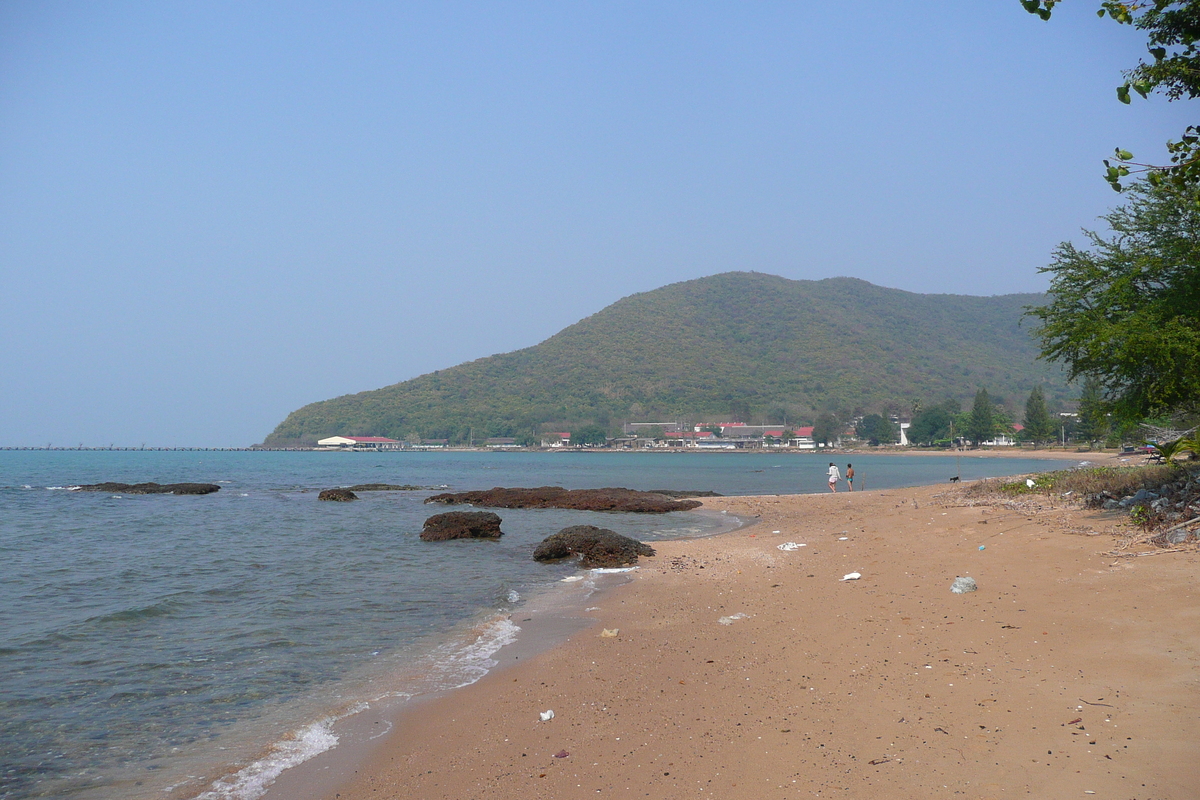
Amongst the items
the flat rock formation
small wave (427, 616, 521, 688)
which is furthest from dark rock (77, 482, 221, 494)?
small wave (427, 616, 521, 688)

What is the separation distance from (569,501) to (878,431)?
13422 centimetres

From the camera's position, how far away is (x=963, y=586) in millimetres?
8992

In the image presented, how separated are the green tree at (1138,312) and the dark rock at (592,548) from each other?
9.30 meters

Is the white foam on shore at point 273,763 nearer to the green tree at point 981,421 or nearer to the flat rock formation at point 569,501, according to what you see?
the flat rock formation at point 569,501

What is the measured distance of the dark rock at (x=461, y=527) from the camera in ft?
65.9

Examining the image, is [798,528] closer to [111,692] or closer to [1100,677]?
[1100,677]

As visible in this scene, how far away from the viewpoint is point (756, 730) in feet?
18.2

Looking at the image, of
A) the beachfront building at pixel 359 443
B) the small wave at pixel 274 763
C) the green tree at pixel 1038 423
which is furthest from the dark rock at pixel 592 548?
the beachfront building at pixel 359 443

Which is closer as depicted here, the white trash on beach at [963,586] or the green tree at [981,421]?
the white trash on beach at [963,586]

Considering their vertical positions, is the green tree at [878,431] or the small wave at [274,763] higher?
the green tree at [878,431]

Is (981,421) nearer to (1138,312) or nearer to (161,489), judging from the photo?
(161,489)

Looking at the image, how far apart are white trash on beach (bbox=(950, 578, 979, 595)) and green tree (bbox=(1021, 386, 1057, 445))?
121m

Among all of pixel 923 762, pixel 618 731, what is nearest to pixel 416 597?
pixel 618 731

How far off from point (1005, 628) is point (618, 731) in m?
4.15
